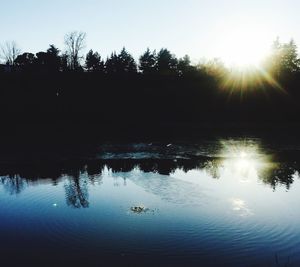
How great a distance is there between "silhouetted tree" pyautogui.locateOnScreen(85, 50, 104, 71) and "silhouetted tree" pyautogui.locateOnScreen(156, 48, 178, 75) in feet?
55.0

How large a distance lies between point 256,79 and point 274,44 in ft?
96.4

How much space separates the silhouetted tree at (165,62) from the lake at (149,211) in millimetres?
70657

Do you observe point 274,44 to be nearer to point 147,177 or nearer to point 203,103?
point 203,103

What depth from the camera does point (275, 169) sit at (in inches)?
1245

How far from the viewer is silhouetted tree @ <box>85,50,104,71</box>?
9951 centimetres

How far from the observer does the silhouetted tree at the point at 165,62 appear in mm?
104688

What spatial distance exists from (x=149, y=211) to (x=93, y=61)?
8677cm

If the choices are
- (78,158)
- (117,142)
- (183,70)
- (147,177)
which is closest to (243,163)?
(147,177)

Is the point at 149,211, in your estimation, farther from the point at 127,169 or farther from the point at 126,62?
the point at 126,62

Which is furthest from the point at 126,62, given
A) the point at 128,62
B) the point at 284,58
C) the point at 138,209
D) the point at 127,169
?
the point at 138,209

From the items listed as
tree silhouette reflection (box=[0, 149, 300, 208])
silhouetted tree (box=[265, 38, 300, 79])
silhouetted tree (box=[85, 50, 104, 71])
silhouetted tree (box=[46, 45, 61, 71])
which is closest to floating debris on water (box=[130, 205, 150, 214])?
tree silhouette reflection (box=[0, 149, 300, 208])

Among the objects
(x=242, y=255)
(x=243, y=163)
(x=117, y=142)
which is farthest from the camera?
(x=117, y=142)

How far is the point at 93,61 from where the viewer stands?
333ft

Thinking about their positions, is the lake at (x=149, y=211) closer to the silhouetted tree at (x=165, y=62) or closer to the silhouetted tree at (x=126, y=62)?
the silhouetted tree at (x=126, y=62)
